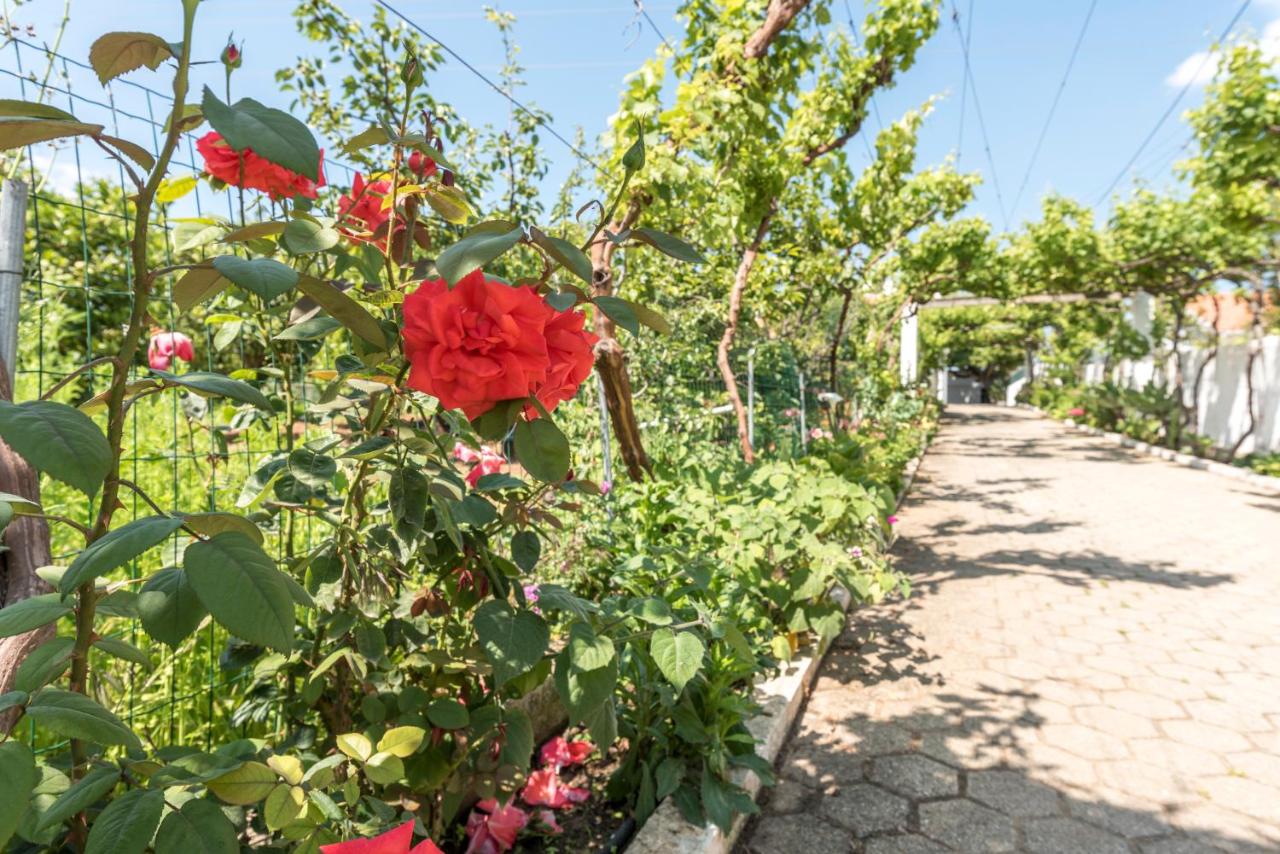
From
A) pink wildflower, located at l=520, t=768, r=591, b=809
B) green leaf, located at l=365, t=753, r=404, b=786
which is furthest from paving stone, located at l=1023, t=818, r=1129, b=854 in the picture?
green leaf, located at l=365, t=753, r=404, b=786

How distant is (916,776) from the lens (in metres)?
2.37

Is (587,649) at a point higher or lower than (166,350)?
lower

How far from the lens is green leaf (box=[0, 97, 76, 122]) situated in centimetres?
57

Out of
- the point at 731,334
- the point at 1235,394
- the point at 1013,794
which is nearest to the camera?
the point at 1013,794

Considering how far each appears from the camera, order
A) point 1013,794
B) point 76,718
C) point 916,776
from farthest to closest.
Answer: point 916,776 < point 1013,794 < point 76,718

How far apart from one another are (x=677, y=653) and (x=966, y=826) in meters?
1.53

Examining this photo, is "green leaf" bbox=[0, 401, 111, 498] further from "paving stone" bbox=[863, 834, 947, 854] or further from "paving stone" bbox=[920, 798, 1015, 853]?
"paving stone" bbox=[920, 798, 1015, 853]

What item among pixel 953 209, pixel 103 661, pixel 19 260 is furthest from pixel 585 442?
pixel 953 209

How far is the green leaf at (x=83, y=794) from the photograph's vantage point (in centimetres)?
62

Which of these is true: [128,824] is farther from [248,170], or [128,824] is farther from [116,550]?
[248,170]

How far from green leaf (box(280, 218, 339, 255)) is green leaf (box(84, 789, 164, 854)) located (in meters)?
0.59

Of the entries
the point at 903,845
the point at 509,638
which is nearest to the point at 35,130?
the point at 509,638

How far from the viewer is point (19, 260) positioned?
124 cm

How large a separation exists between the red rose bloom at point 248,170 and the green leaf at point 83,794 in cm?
73
